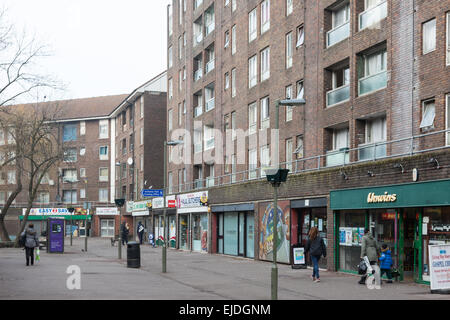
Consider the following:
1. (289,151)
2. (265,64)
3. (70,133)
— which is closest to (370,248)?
(289,151)

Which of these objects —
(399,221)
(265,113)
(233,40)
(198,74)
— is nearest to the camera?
(399,221)

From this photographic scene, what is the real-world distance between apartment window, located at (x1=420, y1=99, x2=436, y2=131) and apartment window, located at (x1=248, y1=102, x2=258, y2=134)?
14057 mm

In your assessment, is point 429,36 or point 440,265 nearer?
point 440,265

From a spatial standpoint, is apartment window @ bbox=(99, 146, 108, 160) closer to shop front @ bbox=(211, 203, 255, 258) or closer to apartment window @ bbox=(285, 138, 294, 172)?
shop front @ bbox=(211, 203, 255, 258)

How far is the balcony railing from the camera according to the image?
18.5 metres

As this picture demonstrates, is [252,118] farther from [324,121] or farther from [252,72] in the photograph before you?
[324,121]

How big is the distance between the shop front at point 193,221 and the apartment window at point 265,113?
24.1 ft

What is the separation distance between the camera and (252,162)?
33188mm

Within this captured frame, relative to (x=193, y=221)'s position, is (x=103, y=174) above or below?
above

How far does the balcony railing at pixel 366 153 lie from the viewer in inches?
730

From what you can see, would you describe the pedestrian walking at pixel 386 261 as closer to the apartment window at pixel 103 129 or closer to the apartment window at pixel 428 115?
the apartment window at pixel 428 115

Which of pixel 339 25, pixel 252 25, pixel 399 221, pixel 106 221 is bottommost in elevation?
pixel 106 221

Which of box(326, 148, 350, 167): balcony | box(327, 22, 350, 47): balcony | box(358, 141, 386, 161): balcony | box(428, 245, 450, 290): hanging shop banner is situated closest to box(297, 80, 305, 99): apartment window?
box(327, 22, 350, 47): balcony

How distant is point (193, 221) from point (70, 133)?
3989 cm
